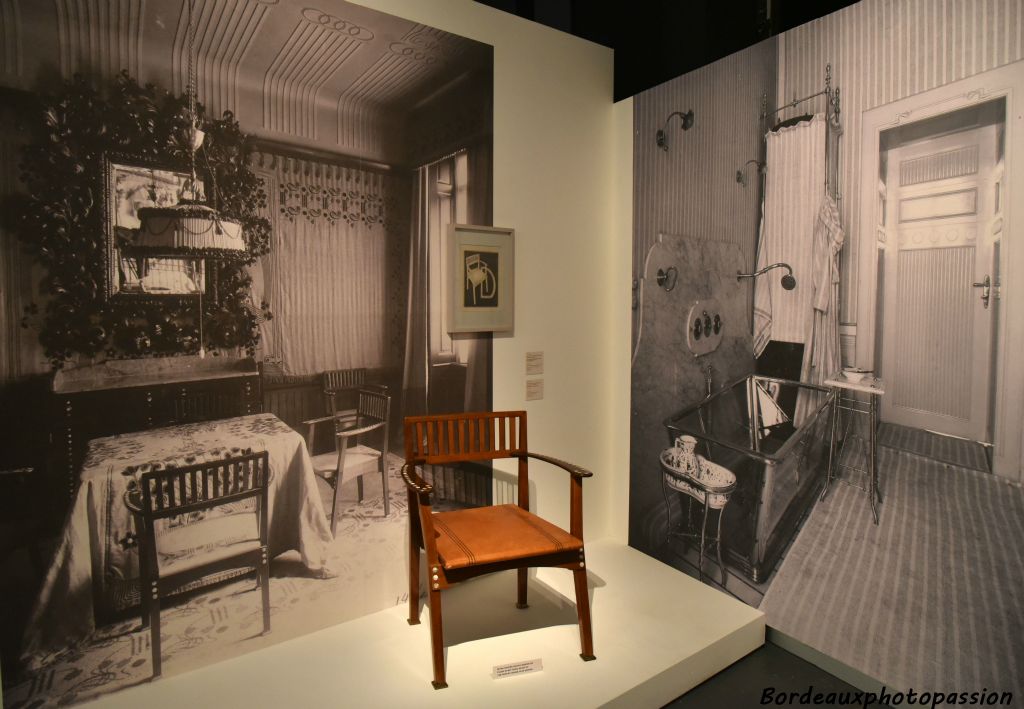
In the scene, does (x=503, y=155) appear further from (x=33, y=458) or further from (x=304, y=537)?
(x=33, y=458)

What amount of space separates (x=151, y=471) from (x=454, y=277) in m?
1.45

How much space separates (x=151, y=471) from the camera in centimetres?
222

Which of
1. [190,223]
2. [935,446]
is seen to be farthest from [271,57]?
[935,446]

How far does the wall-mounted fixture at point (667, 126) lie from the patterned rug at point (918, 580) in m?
1.76

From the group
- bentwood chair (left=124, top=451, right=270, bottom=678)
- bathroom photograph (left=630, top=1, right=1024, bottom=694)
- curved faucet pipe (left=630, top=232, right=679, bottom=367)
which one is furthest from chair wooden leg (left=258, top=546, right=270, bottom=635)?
curved faucet pipe (left=630, top=232, right=679, bottom=367)

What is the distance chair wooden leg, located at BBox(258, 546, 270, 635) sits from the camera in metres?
2.48

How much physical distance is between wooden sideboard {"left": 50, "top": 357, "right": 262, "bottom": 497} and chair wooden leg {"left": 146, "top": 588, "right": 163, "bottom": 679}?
0.50m

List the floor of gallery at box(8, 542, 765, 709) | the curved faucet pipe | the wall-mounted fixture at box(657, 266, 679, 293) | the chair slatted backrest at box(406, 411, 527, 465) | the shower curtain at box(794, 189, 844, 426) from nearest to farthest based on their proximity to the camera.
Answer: the floor of gallery at box(8, 542, 765, 709)
the shower curtain at box(794, 189, 844, 426)
the chair slatted backrest at box(406, 411, 527, 465)
the wall-mounted fixture at box(657, 266, 679, 293)
the curved faucet pipe

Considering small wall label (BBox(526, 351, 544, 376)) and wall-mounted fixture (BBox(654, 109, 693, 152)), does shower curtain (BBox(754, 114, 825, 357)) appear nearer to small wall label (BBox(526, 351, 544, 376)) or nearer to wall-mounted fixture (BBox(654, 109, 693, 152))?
wall-mounted fixture (BBox(654, 109, 693, 152))

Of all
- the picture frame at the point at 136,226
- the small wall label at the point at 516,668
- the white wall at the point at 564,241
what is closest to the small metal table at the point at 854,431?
the white wall at the point at 564,241

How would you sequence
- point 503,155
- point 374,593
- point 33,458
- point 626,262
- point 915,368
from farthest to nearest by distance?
point 626,262
point 503,155
point 374,593
point 915,368
point 33,458

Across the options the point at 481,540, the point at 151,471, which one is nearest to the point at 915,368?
the point at 481,540

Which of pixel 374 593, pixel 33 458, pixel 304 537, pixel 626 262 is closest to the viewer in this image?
pixel 33 458

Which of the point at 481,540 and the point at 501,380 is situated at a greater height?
the point at 501,380
